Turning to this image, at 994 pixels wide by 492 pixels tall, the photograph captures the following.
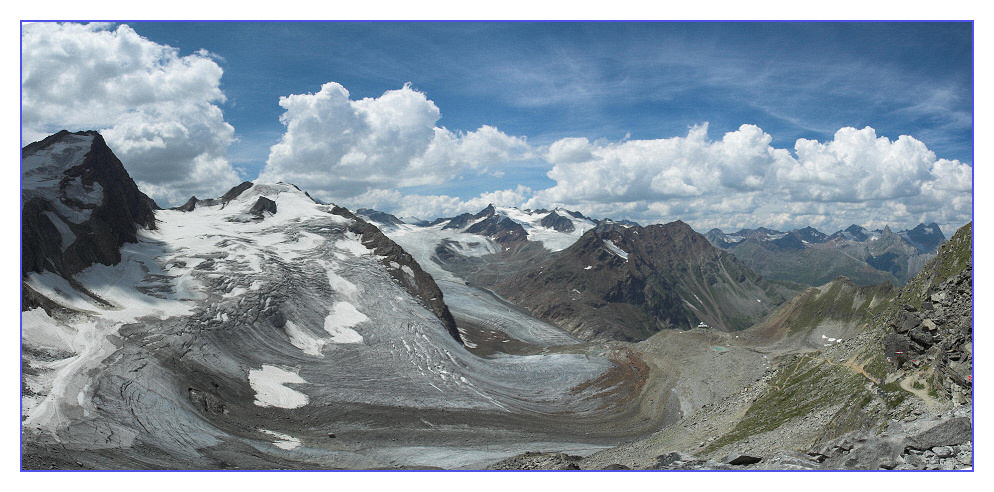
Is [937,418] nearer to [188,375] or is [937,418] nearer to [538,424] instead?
[538,424]

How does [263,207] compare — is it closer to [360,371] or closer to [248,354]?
[248,354]

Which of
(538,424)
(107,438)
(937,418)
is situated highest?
(937,418)

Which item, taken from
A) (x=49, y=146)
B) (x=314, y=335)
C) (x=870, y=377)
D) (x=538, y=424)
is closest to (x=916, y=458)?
(x=870, y=377)

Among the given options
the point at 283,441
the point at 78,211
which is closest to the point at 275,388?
the point at 283,441

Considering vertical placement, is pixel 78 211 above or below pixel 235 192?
below

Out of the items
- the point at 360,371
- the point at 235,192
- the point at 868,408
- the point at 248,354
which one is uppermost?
the point at 235,192

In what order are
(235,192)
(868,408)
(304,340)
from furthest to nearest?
1. (235,192)
2. (304,340)
3. (868,408)

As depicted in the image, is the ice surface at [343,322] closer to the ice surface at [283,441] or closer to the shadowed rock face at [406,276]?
the shadowed rock face at [406,276]

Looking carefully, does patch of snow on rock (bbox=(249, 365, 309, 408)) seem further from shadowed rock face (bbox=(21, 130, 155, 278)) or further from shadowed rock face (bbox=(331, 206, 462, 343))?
shadowed rock face (bbox=(331, 206, 462, 343))
